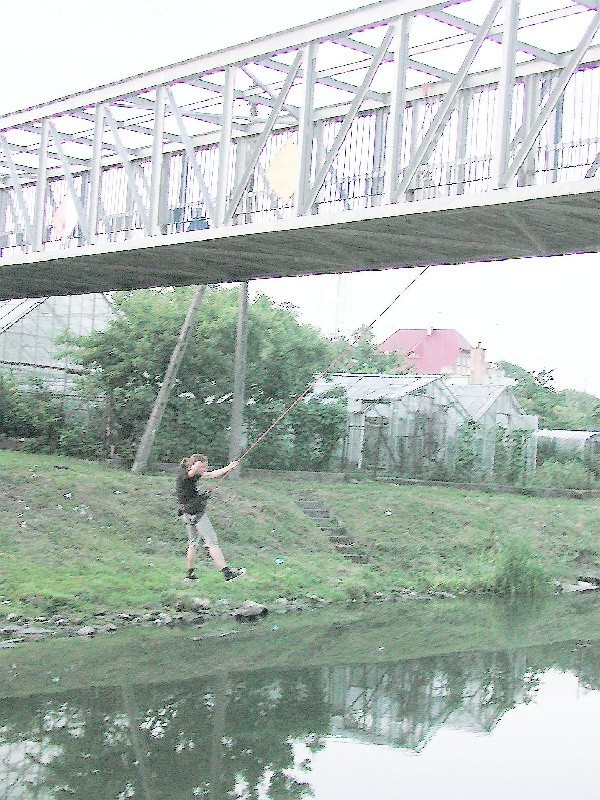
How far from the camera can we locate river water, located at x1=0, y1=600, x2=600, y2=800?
10.5 metres

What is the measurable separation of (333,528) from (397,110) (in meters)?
13.9

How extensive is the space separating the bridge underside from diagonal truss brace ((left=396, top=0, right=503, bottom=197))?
17.4 inches

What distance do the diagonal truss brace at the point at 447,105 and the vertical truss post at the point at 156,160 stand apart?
5.31 m

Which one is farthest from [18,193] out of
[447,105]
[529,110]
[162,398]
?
[447,105]

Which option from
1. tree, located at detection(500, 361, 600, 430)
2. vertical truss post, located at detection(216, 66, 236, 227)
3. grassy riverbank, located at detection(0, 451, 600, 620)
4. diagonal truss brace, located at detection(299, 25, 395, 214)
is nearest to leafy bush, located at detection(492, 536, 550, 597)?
grassy riverbank, located at detection(0, 451, 600, 620)

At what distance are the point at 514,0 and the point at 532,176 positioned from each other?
264cm

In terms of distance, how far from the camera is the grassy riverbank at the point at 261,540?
1991cm

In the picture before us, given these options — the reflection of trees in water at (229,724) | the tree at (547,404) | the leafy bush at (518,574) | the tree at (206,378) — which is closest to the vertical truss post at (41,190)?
the reflection of trees in water at (229,724)

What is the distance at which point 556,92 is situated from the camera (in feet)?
43.4

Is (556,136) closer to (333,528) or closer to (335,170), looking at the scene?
(335,170)

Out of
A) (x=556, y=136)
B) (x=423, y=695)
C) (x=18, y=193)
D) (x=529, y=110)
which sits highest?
(x=529, y=110)

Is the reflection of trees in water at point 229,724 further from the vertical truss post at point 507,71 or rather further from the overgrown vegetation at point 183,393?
the overgrown vegetation at point 183,393

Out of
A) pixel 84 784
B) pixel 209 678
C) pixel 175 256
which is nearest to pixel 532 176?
pixel 175 256

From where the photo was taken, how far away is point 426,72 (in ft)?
56.5
